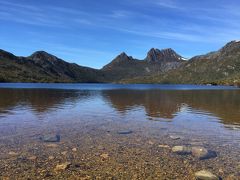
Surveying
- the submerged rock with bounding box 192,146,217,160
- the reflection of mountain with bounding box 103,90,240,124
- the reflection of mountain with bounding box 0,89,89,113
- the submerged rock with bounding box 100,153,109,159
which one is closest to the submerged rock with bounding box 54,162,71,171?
the submerged rock with bounding box 100,153,109,159

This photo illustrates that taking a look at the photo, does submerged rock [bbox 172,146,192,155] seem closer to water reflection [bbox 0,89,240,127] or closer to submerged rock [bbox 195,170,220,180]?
submerged rock [bbox 195,170,220,180]

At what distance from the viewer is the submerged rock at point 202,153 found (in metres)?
23.9

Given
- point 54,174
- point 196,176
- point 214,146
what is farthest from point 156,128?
point 54,174

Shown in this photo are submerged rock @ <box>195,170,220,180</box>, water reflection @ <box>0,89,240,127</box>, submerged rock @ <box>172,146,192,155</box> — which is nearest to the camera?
submerged rock @ <box>195,170,220,180</box>

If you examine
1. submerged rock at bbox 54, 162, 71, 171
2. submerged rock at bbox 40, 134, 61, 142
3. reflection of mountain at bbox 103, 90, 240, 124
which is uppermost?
submerged rock at bbox 40, 134, 61, 142

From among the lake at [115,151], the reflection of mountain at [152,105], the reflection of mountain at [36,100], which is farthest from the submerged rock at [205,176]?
the reflection of mountain at [36,100]

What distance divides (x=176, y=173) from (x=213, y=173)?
2.53 metres

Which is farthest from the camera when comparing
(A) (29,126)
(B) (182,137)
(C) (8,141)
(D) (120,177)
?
(A) (29,126)

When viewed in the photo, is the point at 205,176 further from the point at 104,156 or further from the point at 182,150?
the point at 104,156

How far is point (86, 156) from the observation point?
76.6ft

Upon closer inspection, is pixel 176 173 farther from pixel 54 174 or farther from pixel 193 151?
pixel 54 174

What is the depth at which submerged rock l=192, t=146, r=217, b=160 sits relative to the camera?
78.4 feet

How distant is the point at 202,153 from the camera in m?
24.4

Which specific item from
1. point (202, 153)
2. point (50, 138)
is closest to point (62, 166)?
point (50, 138)
